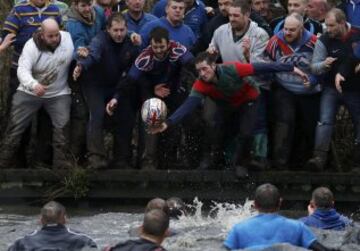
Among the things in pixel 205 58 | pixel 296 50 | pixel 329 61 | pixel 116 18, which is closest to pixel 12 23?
pixel 116 18

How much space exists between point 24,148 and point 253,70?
12.9ft

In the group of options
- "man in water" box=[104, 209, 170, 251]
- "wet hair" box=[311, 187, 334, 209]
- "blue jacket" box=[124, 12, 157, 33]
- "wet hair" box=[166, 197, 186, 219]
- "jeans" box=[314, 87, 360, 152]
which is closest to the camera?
"man in water" box=[104, 209, 170, 251]

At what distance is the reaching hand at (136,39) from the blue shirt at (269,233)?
19.5 ft

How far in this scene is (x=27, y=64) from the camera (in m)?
16.9

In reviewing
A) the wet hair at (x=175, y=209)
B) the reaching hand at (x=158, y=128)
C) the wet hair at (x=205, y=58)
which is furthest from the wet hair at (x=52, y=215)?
the wet hair at (x=205, y=58)

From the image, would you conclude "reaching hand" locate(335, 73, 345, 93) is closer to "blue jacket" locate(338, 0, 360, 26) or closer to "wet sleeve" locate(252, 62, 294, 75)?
"wet sleeve" locate(252, 62, 294, 75)

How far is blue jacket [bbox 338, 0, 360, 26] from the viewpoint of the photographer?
17.3m

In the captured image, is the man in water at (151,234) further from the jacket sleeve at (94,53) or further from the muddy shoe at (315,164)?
the muddy shoe at (315,164)

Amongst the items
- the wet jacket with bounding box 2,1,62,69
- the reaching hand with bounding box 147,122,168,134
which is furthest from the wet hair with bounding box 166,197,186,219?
the wet jacket with bounding box 2,1,62,69

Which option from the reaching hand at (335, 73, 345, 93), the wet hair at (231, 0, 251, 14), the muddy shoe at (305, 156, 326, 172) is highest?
the wet hair at (231, 0, 251, 14)

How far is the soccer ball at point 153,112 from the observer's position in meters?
16.3

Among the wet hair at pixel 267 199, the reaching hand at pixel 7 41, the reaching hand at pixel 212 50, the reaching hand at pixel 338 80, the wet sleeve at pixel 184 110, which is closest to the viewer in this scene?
the wet hair at pixel 267 199

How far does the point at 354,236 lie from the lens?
12695 millimetres

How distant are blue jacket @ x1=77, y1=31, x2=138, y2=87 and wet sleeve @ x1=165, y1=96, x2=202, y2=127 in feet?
4.36
